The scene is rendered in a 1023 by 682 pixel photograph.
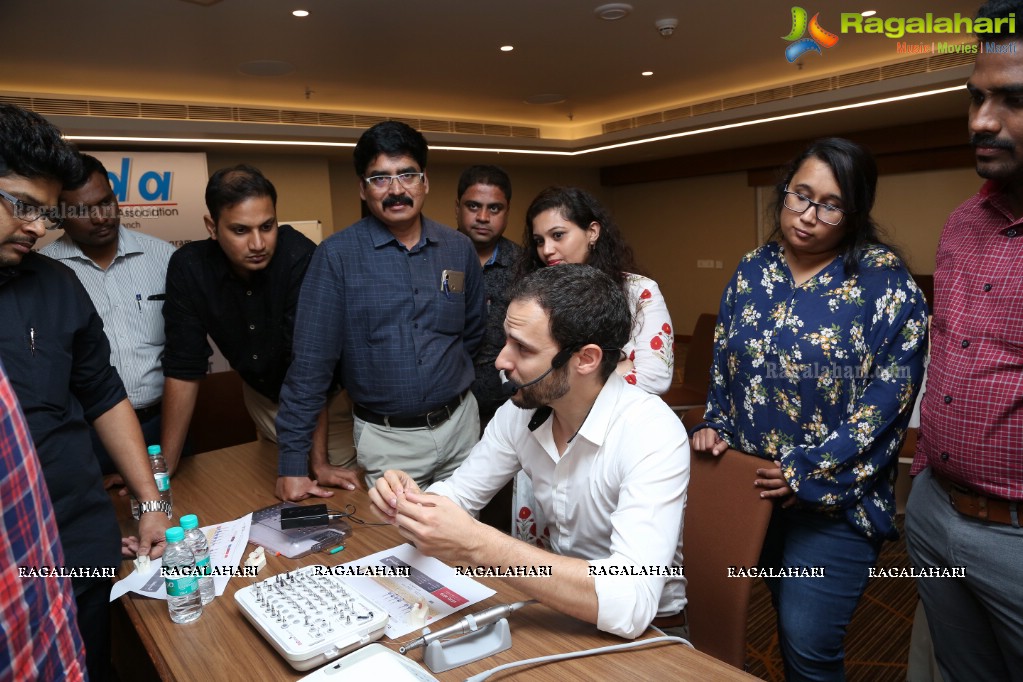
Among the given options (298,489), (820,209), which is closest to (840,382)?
(820,209)

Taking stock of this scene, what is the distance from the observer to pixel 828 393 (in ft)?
5.59

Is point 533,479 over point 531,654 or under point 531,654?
over

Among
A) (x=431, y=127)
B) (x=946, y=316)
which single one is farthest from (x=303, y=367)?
(x=431, y=127)

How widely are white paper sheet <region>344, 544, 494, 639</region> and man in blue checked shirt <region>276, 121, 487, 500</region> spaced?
0.62m

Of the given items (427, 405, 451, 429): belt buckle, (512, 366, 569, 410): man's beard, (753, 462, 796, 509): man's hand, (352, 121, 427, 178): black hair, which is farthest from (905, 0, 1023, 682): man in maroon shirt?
(352, 121, 427, 178): black hair

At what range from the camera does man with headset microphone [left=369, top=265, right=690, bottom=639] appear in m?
1.21

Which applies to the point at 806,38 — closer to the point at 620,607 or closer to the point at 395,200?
the point at 395,200

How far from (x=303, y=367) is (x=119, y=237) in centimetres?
111

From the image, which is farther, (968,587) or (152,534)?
(152,534)

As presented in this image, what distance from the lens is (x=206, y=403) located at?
299 cm

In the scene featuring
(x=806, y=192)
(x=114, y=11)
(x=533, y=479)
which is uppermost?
(x=114, y=11)

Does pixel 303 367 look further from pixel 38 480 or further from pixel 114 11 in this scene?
pixel 114 11

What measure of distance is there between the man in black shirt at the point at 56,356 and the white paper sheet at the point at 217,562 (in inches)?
3.0

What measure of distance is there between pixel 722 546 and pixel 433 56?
5204mm
